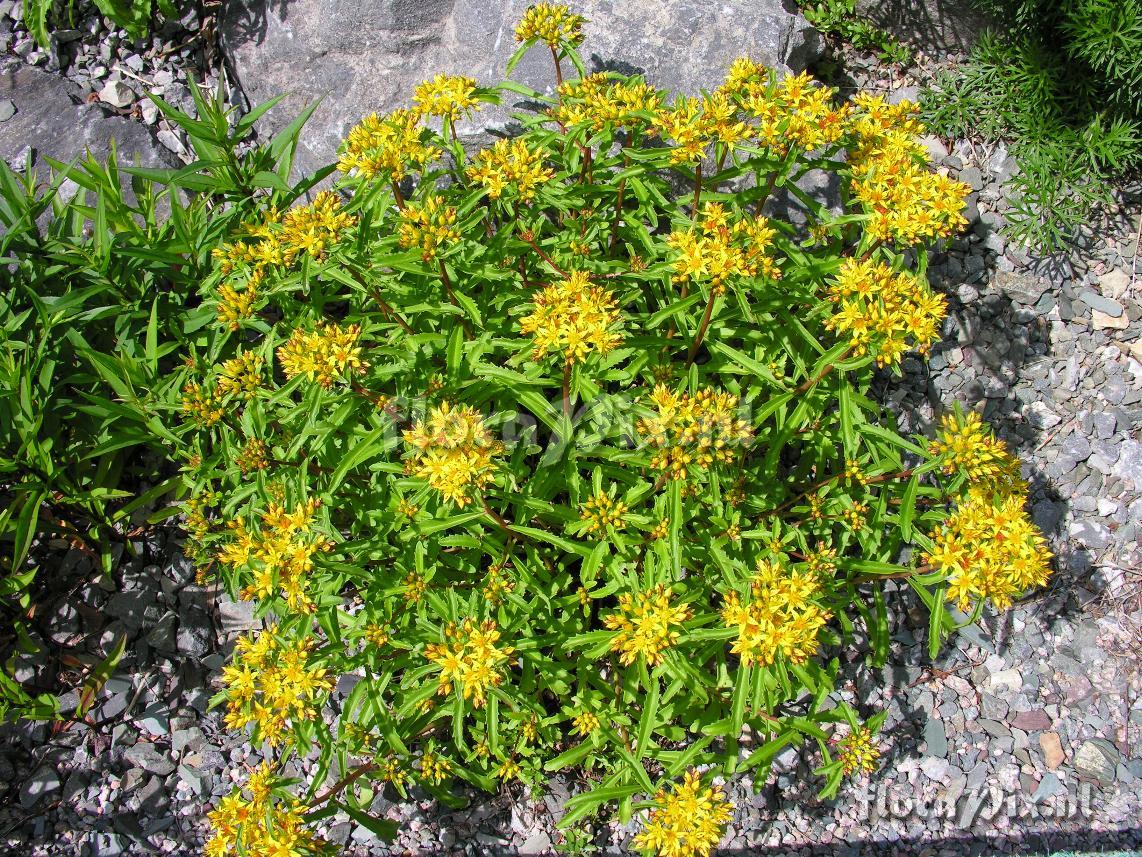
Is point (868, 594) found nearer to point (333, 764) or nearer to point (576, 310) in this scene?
point (576, 310)

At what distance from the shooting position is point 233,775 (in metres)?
4.23

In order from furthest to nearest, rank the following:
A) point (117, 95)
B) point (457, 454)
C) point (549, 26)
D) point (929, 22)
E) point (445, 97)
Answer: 1. point (929, 22)
2. point (117, 95)
3. point (549, 26)
4. point (445, 97)
5. point (457, 454)

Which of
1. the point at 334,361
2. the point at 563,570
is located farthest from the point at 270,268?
the point at 563,570

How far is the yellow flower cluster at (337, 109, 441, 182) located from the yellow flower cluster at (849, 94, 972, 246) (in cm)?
189

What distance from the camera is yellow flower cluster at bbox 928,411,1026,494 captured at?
3.23 meters

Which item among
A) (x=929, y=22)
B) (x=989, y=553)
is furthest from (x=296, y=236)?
(x=929, y=22)

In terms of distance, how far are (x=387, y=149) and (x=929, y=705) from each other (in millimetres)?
A: 3815

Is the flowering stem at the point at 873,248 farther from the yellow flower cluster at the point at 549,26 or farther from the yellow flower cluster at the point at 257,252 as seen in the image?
the yellow flower cluster at the point at 257,252

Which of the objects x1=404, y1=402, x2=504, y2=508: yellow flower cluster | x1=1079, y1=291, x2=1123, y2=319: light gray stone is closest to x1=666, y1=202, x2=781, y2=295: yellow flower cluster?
x1=404, y1=402, x2=504, y2=508: yellow flower cluster

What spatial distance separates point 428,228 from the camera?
129 inches

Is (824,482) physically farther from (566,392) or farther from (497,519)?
(497,519)

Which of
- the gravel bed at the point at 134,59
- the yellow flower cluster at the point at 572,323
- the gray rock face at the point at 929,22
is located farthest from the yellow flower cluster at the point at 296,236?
the gray rock face at the point at 929,22

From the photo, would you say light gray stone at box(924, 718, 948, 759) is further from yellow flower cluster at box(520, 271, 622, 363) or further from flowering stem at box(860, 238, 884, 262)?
yellow flower cluster at box(520, 271, 622, 363)

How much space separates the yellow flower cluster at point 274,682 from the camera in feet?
10.3
